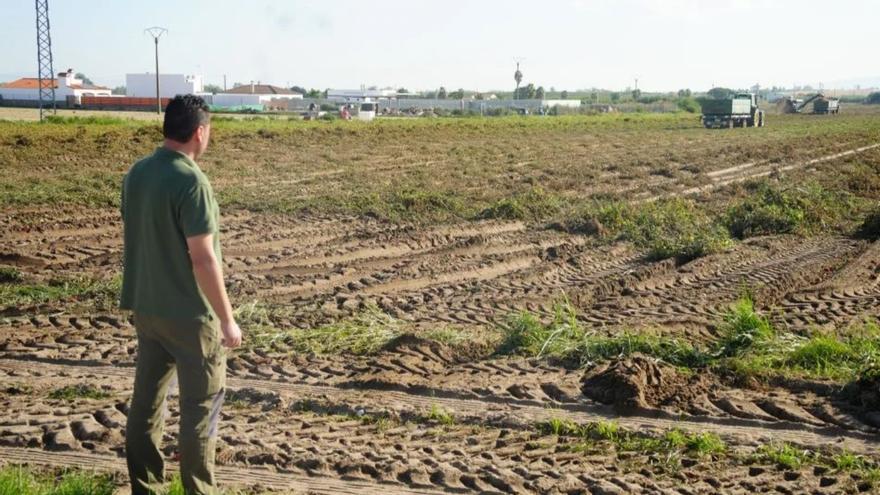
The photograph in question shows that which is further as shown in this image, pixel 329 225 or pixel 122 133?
pixel 122 133

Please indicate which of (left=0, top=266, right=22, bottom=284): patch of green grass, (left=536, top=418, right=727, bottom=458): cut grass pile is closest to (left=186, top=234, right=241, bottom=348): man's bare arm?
(left=536, top=418, right=727, bottom=458): cut grass pile

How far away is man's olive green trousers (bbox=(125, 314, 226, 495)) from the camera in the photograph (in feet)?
16.4

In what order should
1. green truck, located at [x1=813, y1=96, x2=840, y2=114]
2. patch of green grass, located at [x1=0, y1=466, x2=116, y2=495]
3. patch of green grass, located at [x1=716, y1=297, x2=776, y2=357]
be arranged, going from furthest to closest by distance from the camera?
green truck, located at [x1=813, y1=96, x2=840, y2=114] → patch of green grass, located at [x1=716, y1=297, x2=776, y2=357] → patch of green grass, located at [x1=0, y1=466, x2=116, y2=495]

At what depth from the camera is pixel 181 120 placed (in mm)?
4945

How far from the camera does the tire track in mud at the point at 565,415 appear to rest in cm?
673

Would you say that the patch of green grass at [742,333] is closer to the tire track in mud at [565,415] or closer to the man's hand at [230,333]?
the tire track in mud at [565,415]

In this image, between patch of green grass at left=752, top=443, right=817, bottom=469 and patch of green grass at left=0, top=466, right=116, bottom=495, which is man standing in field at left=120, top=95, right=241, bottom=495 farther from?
patch of green grass at left=752, top=443, right=817, bottom=469

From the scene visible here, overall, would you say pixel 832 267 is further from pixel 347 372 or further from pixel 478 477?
pixel 478 477

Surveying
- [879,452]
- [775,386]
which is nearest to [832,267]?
[775,386]

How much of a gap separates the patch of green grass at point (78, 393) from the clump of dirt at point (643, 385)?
3601 millimetres

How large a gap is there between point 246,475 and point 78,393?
2167mm

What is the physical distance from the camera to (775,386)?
7816mm

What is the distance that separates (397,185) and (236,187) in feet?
10.9

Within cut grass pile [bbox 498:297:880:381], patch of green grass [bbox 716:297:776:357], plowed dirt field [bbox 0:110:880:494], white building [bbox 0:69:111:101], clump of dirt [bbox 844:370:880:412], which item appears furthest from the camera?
white building [bbox 0:69:111:101]
